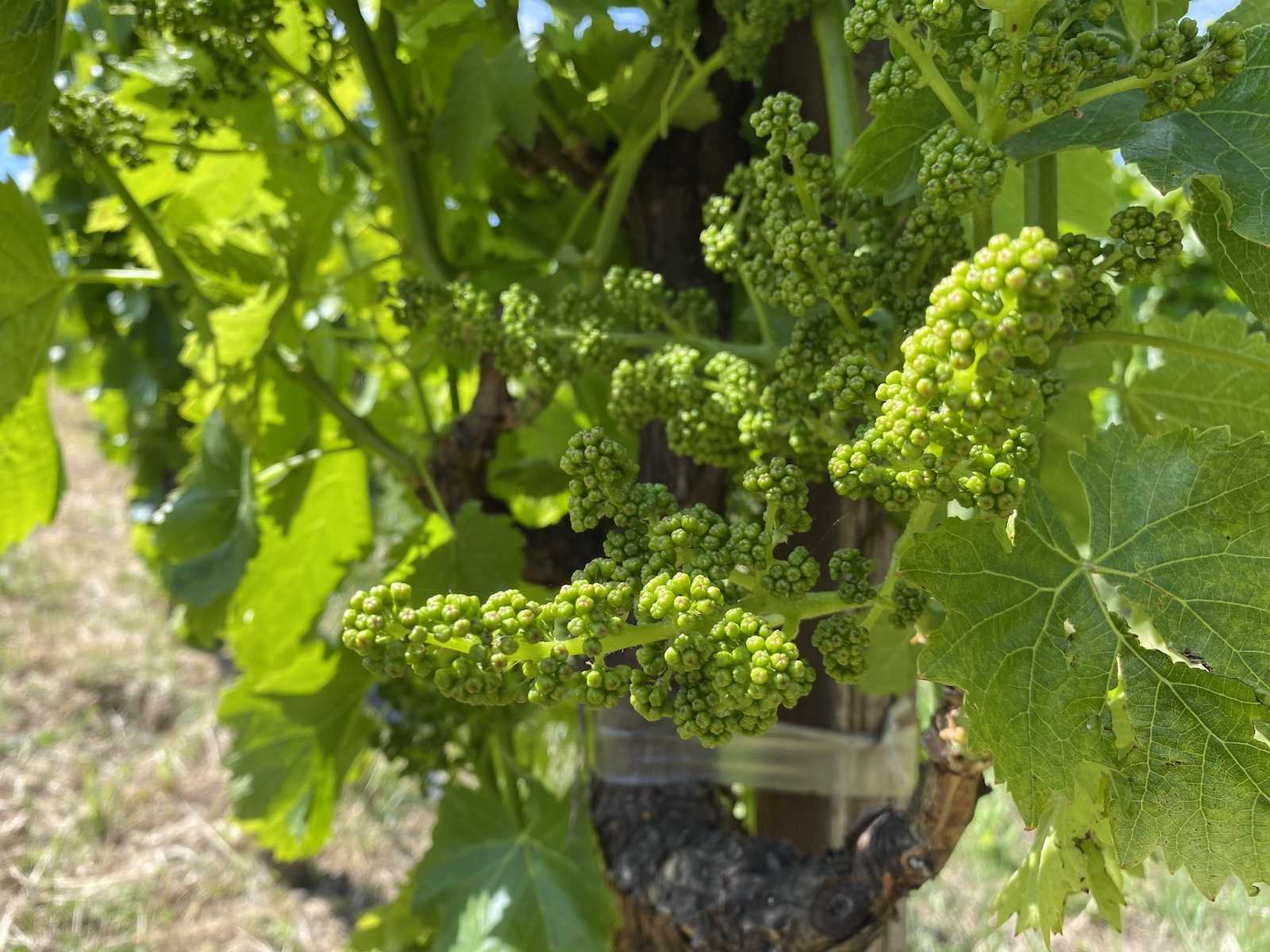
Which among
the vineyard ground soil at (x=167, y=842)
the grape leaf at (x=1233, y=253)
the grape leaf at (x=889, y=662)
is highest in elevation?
the grape leaf at (x=1233, y=253)

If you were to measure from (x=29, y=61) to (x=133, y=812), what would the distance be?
349 centimetres

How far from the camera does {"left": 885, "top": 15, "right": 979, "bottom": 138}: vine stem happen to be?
894mm

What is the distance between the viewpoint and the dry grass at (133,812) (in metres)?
3.30

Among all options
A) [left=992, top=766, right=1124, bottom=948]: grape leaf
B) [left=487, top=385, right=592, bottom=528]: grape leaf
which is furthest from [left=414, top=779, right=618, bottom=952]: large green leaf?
[left=992, top=766, right=1124, bottom=948]: grape leaf

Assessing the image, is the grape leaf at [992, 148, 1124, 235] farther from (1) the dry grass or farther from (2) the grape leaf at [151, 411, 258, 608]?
(1) the dry grass

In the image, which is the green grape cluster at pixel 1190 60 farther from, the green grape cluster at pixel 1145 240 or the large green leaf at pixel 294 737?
the large green leaf at pixel 294 737

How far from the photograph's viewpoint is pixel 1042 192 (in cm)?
104

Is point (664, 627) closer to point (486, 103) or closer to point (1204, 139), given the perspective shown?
point (1204, 139)

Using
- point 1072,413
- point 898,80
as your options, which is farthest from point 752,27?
point 1072,413

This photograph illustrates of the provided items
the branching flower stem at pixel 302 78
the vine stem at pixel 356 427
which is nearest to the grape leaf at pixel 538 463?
the vine stem at pixel 356 427

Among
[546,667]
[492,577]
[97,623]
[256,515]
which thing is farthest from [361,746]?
[97,623]

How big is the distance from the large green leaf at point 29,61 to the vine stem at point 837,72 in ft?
3.00

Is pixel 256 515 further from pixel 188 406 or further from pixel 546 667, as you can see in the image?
pixel 546 667

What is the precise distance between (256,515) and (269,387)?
368 mm
